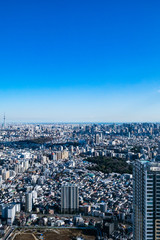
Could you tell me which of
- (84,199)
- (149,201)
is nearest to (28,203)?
(84,199)

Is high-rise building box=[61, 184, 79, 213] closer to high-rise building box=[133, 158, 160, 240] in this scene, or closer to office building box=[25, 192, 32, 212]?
office building box=[25, 192, 32, 212]

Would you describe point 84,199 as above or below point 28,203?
below

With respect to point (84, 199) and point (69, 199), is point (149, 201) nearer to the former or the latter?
point (69, 199)

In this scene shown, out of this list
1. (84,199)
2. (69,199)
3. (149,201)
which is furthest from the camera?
(84,199)

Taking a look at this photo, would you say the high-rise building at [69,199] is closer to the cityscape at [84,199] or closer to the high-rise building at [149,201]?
the cityscape at [84,199]

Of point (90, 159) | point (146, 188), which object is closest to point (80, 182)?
point (90, 159)

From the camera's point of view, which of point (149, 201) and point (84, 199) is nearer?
point (149, 201)

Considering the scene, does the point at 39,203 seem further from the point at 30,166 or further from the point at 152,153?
the point at 152,153

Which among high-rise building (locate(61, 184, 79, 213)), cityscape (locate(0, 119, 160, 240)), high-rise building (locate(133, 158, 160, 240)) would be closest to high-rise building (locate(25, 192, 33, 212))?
cityscape (locate(0, 119, 160, 240))

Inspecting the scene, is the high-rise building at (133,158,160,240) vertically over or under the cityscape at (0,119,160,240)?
over
